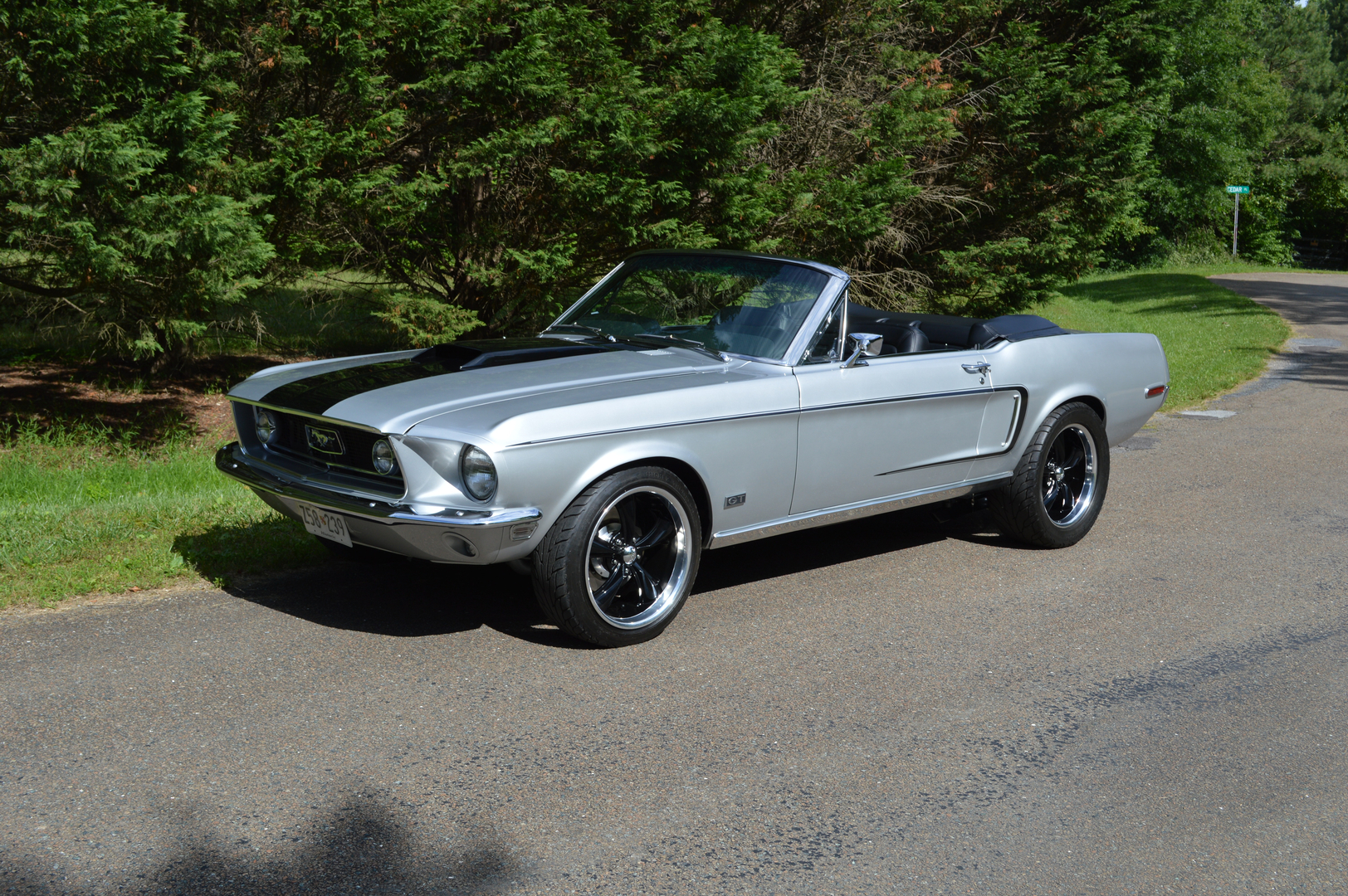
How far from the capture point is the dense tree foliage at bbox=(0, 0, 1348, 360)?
777 centimetres

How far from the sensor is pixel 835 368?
17.6 feet

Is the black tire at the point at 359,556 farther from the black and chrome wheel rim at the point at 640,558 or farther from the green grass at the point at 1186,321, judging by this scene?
the green grass at the point at 1186,321

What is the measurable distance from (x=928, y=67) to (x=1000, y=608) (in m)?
10.6

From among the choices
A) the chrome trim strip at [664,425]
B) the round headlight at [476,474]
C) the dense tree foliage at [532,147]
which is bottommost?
the round headlight at [476,474]

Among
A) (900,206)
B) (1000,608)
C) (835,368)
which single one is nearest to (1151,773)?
(1000,608)

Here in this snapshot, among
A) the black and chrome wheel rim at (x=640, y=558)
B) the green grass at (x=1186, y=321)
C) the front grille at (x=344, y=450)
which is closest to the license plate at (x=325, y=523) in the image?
the front grille at (x=344, y=450)

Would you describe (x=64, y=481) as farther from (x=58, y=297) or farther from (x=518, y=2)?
(x=518, y=2)

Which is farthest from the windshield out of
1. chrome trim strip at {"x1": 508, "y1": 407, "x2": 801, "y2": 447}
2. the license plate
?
the license plate

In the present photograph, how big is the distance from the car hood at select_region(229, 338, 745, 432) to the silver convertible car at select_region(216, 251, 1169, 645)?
0.05 feet

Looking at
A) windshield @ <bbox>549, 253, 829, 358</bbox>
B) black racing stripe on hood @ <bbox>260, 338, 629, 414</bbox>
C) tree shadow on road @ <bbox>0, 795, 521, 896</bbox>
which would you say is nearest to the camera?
tree shadow on road @ <bbox>0, 795, 521, 896</bbox>

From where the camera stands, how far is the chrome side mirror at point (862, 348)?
17.6ft

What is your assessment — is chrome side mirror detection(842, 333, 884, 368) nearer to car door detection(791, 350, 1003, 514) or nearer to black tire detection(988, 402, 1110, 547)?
car door detection(791, 350, 1003, 514)

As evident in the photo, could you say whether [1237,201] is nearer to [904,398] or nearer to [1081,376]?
[1081,376]

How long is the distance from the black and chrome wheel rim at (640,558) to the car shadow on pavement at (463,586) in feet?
0.83
